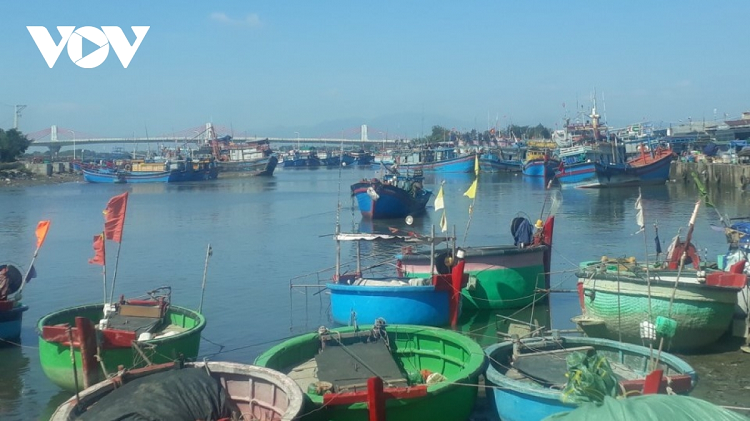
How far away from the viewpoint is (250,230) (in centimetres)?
3738

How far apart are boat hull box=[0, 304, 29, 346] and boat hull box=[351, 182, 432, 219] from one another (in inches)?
1010

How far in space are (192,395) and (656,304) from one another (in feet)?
25.4

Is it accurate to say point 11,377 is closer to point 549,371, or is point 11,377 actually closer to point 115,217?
point 115,217

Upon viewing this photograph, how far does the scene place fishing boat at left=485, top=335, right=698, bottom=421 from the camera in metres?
8.15

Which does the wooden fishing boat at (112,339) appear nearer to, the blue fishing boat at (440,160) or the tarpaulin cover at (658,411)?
the tarpaulin cover at (658,411)

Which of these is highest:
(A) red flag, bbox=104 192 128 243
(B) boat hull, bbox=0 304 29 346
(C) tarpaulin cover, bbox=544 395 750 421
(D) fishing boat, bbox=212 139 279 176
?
(D) fishing boat, bbox=212 139 279 176

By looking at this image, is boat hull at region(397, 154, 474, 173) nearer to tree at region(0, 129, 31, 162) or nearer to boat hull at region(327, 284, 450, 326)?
tree at region(0, 129, 31, 162)

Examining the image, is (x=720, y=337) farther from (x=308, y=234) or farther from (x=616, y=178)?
(x=616, y=178)

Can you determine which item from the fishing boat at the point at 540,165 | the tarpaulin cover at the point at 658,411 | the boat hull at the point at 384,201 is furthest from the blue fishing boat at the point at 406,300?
the fishing boat at the point at 540,165

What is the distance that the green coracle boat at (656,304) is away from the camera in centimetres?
1168

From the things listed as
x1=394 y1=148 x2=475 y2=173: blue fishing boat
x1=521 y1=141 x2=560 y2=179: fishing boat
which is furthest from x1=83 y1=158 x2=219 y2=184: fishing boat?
x1=521 y1=141 x2=560 y2=179: fishing boat

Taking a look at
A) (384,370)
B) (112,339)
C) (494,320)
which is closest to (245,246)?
(494,320)

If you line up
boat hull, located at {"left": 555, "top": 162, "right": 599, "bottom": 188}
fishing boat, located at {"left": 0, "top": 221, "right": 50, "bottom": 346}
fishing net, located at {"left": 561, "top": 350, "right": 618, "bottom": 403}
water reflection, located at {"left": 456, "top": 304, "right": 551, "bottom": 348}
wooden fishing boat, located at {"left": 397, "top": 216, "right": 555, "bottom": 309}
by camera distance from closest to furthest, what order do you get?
fishing net, located at {"left": 561, "top": 350, "right": 618, "bottom": 403} < fishing boat, located at {"left": 0, "top": 221, "right": 50, "bottom": 346} < water reflection, located at {"left": 456, "top": 304, "right": 551, "bottom": 348} < wooden fishing boat, located at {"left": 397, "top": 216, "right": 555, "bottom": 309} < boat hull, located at {"left": 555, "top": 162, "right": 599, "bottom": 188}

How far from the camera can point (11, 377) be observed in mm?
13242
